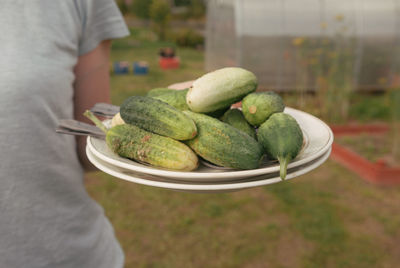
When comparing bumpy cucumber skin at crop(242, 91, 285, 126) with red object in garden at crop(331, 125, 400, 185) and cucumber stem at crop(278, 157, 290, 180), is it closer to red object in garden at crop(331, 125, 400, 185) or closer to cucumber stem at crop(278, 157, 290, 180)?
cucumber stem at crop(278, 157, 290, 180)

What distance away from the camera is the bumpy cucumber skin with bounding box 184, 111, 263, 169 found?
3.57ft

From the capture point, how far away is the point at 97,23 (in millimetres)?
1681

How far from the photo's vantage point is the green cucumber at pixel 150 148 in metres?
1.10

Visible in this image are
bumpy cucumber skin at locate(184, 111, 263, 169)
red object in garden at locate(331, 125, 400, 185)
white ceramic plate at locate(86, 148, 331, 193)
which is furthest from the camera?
red object in garden at locate(331, 125, 400, 185)

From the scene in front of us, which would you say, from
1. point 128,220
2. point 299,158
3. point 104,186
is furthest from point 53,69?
point 104,186

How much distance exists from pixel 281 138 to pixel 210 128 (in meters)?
0.25

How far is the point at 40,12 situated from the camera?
1506mm

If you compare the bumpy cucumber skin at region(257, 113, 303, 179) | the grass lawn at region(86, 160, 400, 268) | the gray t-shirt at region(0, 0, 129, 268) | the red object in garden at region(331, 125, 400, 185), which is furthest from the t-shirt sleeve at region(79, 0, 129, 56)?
the red object in garden at region(331, 125, 400, 185)

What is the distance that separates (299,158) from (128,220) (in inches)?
134

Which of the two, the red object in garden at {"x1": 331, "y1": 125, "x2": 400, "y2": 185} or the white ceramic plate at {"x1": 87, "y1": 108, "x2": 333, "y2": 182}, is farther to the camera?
the red object in garden at {"x1": 331, "y1": 125, "x2": 400, "y2": 185}

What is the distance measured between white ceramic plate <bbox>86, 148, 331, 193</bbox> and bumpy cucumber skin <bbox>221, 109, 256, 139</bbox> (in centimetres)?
29

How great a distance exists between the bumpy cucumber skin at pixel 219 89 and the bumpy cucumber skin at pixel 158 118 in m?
0.11

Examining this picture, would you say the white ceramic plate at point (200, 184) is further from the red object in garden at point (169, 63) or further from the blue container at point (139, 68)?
the red object in garden at point (169, 63)

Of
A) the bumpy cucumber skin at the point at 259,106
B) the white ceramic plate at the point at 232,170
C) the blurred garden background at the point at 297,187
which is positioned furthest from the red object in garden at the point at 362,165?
A: the bumpy cucumber skin at the point at 259,106
